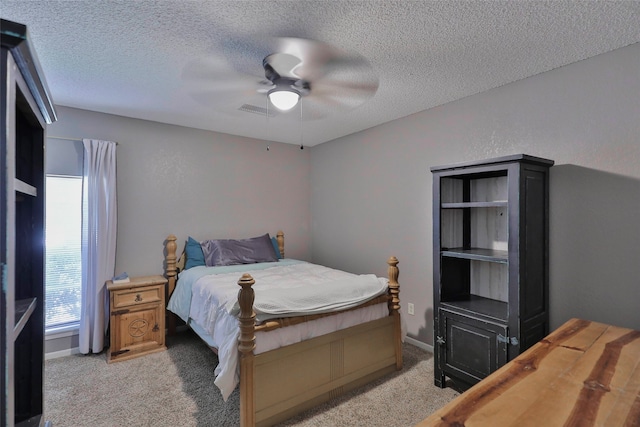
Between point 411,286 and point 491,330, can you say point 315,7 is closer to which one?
point 491,330

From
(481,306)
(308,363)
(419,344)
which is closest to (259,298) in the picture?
(308,363)

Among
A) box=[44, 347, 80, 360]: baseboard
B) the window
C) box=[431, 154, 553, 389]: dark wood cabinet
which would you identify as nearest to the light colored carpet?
box=[44, 347, 80, 360]: baseboard

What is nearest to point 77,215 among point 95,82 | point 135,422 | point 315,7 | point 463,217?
point 95,82

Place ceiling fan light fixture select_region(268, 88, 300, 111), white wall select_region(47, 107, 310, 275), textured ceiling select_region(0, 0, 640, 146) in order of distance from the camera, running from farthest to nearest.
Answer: white wall select_region(47, 107, 310, 275) → ceiling fan light fixture select_region(268, 88, 300, 111) → textured ceiling select_region(0, 0, 640, 146)

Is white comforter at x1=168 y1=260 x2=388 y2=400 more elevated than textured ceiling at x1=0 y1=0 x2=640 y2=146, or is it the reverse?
textured ceiling at x1=0 y1=0 x2=640 y2=146

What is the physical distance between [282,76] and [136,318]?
2.69 metres

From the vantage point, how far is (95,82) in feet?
8.54

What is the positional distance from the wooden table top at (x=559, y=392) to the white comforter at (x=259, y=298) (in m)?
1.29

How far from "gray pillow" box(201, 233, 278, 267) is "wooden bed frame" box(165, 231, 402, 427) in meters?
Answer: 1.73

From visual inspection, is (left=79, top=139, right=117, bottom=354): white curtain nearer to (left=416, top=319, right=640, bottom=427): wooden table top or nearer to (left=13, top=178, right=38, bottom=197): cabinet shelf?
(left=13, top=178, right=38, bottom=197): cabinet shelf

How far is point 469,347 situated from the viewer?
2348 millimetres

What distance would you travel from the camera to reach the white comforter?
2.13 m

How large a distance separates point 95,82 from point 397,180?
9.55ft

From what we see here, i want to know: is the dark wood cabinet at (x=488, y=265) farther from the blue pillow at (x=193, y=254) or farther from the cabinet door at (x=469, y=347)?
the blue pillow at (x=193, y=254)
